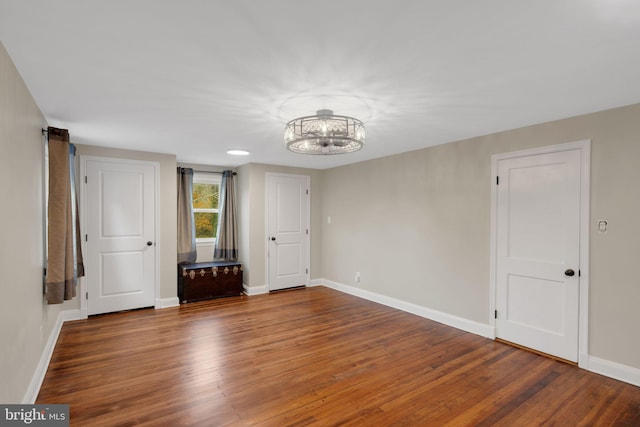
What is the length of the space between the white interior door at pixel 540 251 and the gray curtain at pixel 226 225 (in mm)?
4319

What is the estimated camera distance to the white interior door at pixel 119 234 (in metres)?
4.27

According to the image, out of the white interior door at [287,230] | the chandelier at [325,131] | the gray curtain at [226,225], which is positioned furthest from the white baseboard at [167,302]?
A: the chandelier at [325,131]

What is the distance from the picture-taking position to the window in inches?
226

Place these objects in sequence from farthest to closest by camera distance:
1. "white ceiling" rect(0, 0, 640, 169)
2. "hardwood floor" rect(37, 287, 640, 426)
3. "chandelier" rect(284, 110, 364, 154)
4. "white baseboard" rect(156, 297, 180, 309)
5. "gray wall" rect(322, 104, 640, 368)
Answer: "white baseboard" rect(156, 297, 180, 309)
"gray wall" rect(322, 104, 640, 368)
"chandelier" rect(284, 110, 364, 154)
"hardwood floor" rect(37, 287, 640, 426)
"white ceiling" rect(0, 0, 640, 169)

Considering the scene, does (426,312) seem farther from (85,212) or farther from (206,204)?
(85,212)

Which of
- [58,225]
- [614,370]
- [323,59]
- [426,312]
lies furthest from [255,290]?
[614,370]

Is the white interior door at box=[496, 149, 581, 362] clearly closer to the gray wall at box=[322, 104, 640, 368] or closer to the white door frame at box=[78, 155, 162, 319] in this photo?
the gray wall at box=[322, 104, 640, 368]

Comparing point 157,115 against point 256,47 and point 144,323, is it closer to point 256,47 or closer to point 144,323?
point 256,47

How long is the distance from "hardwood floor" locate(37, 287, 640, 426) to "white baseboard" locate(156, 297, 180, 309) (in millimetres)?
676

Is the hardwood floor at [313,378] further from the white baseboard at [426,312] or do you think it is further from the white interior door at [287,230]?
the white interior door at [287,230]

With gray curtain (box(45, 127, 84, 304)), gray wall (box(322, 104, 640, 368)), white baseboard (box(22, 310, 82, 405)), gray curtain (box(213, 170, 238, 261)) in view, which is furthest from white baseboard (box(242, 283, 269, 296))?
gray curtain (box(45, 127, 84, 304))

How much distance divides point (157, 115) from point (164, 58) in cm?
121

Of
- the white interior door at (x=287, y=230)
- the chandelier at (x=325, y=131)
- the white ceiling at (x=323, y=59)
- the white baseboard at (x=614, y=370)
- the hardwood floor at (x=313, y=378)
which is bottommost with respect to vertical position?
the hardwood floor at (x=313, y=378)

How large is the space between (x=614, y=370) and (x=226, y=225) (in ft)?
17.8
